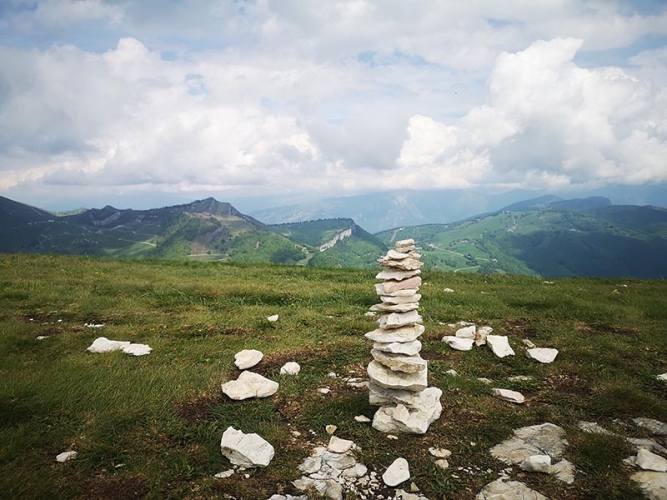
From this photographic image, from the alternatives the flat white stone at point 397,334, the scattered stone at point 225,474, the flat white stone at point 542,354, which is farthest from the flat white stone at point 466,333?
the scattered stone at point 225,474

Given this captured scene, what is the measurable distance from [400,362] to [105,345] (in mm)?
7469

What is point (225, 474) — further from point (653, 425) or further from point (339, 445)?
point (653, 425)

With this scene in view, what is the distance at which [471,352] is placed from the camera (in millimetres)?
10500

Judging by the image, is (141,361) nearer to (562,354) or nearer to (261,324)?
(261,324)

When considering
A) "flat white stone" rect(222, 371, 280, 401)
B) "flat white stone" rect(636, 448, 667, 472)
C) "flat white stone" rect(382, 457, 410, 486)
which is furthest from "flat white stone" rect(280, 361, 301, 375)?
"flat white stone" rect(636, 448, 667, 472)

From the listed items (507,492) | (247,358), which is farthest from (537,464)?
(247,358)

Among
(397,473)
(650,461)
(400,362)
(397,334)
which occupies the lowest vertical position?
(397,473)

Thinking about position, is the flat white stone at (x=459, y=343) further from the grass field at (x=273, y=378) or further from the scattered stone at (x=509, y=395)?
the scattered stone at (x=509, y=395)

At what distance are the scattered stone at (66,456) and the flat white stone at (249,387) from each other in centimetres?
260

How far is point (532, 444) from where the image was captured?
20.3ft

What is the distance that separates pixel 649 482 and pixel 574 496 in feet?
3.47

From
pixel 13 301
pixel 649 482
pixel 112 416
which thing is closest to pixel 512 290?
pixel 649 482

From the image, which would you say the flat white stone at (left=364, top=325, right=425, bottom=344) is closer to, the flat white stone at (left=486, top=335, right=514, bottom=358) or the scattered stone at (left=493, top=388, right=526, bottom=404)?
the scattered stone at (left=493, top=388, right=526, bottom=404)

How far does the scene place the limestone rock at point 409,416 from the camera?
21.4 feet
